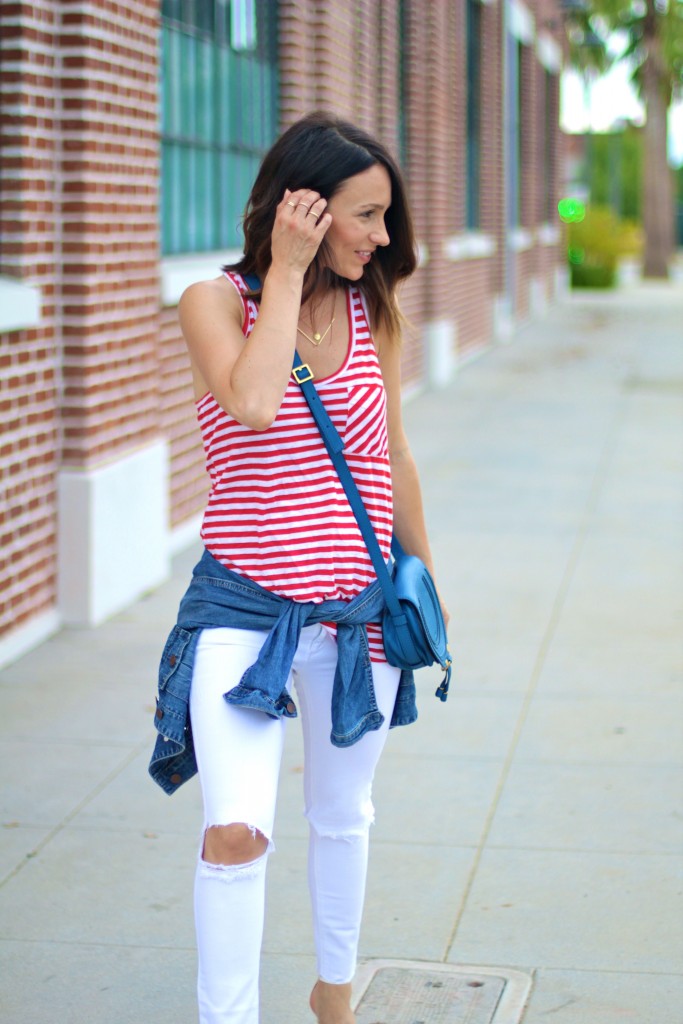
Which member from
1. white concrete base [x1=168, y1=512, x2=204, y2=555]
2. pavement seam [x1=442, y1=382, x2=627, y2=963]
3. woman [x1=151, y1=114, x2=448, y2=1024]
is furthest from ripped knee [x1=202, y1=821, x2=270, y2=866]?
white concrete base [x1=168, y1=512, x2=204, y2=555]

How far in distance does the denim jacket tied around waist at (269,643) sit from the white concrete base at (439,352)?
46.4 ft

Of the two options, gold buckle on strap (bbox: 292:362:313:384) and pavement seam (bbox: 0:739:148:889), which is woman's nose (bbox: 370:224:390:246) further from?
pavement seam (bbox: 0:739:148:889)

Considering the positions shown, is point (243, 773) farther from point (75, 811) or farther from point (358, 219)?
point (75, 811)

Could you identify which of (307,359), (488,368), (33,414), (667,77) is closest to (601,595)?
(33,414)

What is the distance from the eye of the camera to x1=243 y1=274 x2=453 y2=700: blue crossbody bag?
295cm

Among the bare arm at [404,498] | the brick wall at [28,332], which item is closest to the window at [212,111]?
the brick wall at [28,332]

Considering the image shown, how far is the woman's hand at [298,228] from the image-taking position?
2875 mm

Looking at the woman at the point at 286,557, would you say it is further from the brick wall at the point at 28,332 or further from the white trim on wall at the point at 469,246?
the white trim on wall at the point at 469,246

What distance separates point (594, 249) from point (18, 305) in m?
33.0

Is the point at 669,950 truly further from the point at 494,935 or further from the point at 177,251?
the point at 177,251

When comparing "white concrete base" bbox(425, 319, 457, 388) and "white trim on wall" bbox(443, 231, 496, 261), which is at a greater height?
"white trim on wall" bbox(443, 231, 496, 261)

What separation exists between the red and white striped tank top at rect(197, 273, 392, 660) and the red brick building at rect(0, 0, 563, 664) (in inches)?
140

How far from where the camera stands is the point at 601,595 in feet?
25.3

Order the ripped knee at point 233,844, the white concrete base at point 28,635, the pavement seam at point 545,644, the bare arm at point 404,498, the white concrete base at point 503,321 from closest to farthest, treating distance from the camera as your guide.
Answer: the ripped knee at point 233,844 → the bare arm at point 404,498 → the pavement seam at point 545,644 → the white concrete base at point 28,635 → the white concrete base at point 503,321
